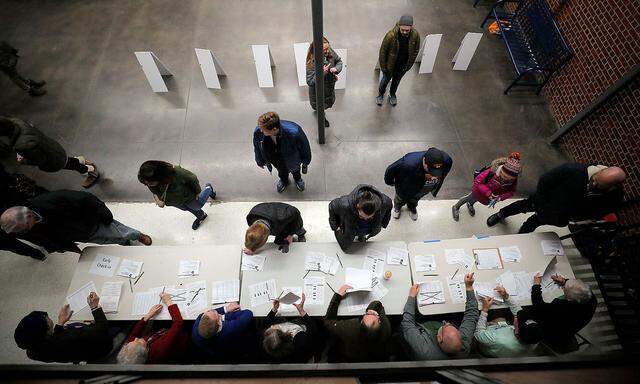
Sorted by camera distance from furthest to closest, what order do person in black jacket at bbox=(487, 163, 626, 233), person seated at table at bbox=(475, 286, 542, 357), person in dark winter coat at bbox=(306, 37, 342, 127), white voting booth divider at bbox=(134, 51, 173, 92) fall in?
white voting booth divider at bbox=(134, 51, 173, 92)
person in dark winter coat at bbox=(306, 37, 342, 127)
person in black jacket at bbox=(487, 163, 626, 233)
person seated at table at bbox=(475, 286, 542, 357)

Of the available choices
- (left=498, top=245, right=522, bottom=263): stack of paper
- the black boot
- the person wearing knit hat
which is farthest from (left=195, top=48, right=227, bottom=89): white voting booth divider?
(left=498, top=245, right=522, bottom=263): stack of paper

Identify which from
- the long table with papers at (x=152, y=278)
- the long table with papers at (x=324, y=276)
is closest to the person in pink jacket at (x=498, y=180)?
the long table with papers at (x=324, y=276)

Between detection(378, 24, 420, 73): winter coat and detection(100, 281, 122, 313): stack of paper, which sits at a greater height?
detection(378, 24, 420, 73): winter coat

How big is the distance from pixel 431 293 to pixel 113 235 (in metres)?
3.61

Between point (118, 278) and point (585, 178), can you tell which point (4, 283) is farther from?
point (585, 178)

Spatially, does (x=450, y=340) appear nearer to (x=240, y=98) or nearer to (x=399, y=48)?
(x=399, y=48)

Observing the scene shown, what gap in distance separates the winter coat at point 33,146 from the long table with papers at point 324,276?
9.67ft

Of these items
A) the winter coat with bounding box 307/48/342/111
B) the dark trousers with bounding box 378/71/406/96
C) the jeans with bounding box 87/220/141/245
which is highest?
the dark trousers with bounding box 378/71/406/96

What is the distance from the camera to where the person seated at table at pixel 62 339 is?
286 centimetres

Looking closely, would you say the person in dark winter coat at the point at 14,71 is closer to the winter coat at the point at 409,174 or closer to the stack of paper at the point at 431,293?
the winter coat at the point at 409,174

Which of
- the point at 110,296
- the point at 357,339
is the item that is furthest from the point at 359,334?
the point at 110,296

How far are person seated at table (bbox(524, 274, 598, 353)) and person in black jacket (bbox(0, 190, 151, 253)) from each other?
449cm

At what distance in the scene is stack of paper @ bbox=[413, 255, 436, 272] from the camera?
3385 millimetres

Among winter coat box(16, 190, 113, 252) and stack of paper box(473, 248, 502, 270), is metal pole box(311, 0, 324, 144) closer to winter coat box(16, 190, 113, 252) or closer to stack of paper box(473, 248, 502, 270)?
stack of paper box(473, 248, 502, 270)
